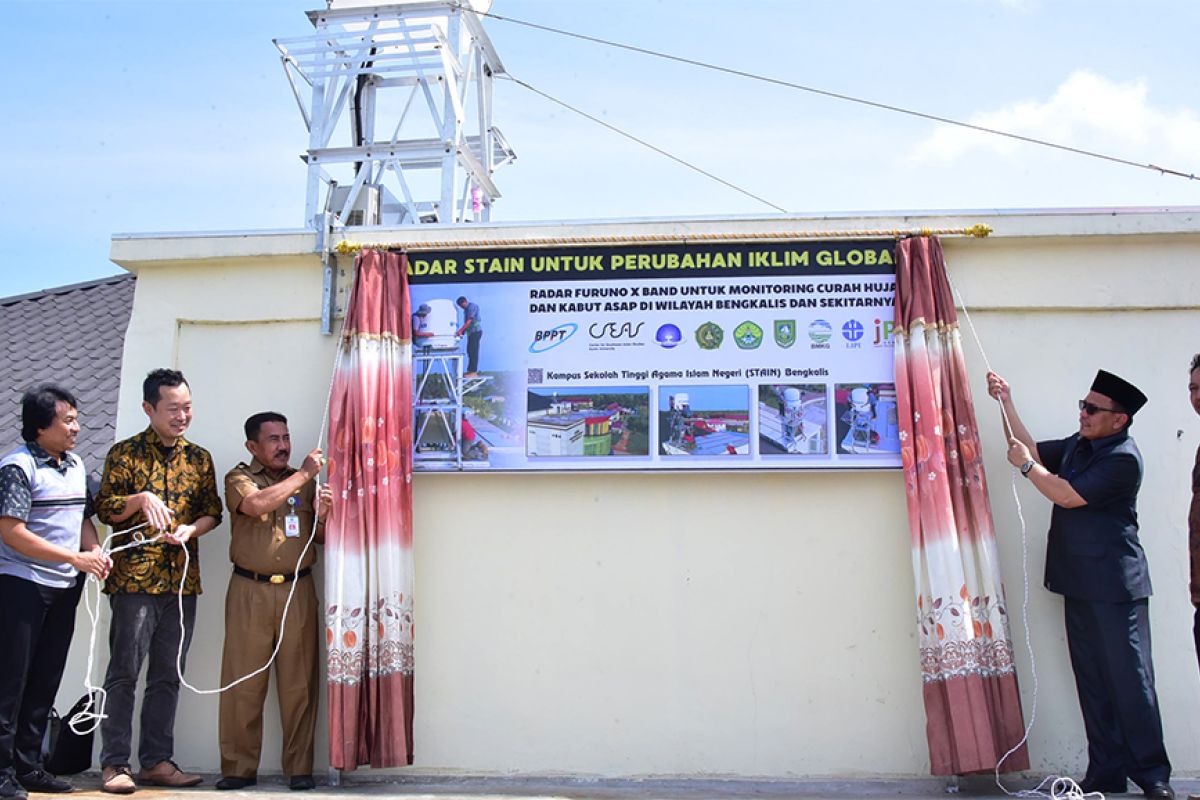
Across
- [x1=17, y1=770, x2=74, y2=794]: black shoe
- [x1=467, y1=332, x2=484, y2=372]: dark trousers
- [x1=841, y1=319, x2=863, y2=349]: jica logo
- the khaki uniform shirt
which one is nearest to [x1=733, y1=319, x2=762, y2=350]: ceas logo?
[x1=841, y1=319, x2=863, y2=349]: jica logo

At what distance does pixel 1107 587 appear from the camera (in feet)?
15.0

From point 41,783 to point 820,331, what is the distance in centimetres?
410

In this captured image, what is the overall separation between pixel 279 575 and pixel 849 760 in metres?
2.82

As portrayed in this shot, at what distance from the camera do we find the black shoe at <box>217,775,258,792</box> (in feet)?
16.0

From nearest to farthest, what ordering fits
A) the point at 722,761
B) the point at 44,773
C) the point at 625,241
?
Result: the point at 44,773, the point at 722,761, the point at 625,241

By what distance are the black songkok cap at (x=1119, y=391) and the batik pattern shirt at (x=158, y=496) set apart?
4142 millimetres

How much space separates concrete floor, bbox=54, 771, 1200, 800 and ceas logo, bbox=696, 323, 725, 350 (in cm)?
207

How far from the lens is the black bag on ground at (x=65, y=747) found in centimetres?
498

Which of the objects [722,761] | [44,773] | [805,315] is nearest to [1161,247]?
[805,315]

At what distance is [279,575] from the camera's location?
197 inches

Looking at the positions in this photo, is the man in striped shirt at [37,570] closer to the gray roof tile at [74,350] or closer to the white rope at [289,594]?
the white rope at [289,594]

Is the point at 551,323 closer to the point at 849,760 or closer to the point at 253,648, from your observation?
the point at 253,648

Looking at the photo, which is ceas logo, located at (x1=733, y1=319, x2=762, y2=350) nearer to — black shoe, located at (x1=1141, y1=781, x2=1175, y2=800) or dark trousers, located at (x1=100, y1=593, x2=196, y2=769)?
Answer: black shoe, located at (x1=1141, y1=781, x2=1175, y2=800)

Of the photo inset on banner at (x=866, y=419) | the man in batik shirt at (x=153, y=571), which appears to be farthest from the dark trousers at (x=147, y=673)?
the photo inset on banner at (x=866, y=419)
